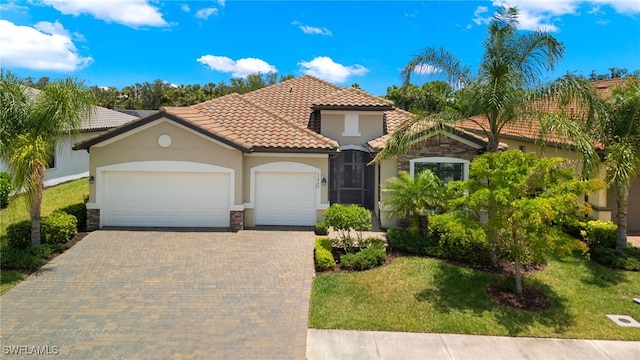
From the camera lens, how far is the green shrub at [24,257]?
11.8 meters

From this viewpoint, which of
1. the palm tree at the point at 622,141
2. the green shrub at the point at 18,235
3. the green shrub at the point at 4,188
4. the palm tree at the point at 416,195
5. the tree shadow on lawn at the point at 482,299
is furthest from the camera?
the green shrub at the point at 4,188

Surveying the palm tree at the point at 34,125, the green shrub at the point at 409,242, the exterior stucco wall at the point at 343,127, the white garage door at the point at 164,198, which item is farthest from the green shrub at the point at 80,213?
the green shrub at the point at 409,242

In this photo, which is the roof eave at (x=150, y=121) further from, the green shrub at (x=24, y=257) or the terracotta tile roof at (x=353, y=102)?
the terracotta tile roof at (x=353, y=102)

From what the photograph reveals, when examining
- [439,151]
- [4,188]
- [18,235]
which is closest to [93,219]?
[18,235]

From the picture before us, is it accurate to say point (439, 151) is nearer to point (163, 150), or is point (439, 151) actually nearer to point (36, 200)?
point (163, 150)

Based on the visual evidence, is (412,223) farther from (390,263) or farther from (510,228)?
(510,228)

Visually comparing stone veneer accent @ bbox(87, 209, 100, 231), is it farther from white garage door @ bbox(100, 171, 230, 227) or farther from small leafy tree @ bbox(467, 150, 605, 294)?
small leafy tree @ bbox(467, 150, 605, 294)

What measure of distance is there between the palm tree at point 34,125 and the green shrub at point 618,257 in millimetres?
16584

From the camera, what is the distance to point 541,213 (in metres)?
9.15

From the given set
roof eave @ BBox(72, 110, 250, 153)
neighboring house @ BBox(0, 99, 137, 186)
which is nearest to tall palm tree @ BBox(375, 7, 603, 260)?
roof eave @ BBox(72, 110, 250, 153)

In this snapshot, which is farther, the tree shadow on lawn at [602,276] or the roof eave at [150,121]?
the roof eave at [150,121]

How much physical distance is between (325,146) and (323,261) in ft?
17.2
